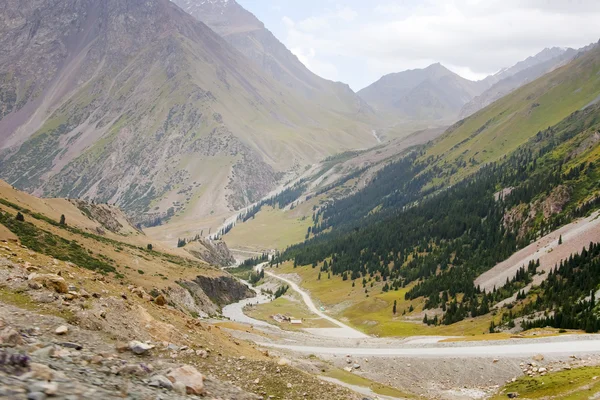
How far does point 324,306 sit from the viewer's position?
14200cm

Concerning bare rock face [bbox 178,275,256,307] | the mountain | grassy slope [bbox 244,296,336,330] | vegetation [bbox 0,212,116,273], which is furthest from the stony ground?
grassy slope [bbox 244,296,336,330]

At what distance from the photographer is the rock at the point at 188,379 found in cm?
1750

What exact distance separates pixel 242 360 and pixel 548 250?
105201 millimetres

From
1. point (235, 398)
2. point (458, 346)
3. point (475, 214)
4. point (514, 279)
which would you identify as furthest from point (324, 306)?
point (235, 398)

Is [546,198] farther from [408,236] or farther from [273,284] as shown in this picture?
[273,284]

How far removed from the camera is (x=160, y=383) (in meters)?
16.6

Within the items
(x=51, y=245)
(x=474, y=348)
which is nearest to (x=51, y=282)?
(x=51, y=245)

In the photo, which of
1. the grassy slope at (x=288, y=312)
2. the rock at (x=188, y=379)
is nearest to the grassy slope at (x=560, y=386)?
the rock at (x=188, y=379)

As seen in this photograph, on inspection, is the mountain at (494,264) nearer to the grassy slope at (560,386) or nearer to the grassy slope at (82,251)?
the grassy slope at (560,386)

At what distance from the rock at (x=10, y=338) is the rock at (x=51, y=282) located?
9.59m

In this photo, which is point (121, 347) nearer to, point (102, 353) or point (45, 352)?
point (102, 353)

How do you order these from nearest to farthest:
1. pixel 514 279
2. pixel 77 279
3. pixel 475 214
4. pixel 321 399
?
pixel 321 399 → pixel 77 279 → pixel 514 279 → pixel 475 214

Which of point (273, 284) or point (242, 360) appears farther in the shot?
point (273, 284)

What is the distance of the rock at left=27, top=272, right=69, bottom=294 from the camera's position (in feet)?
83.8
